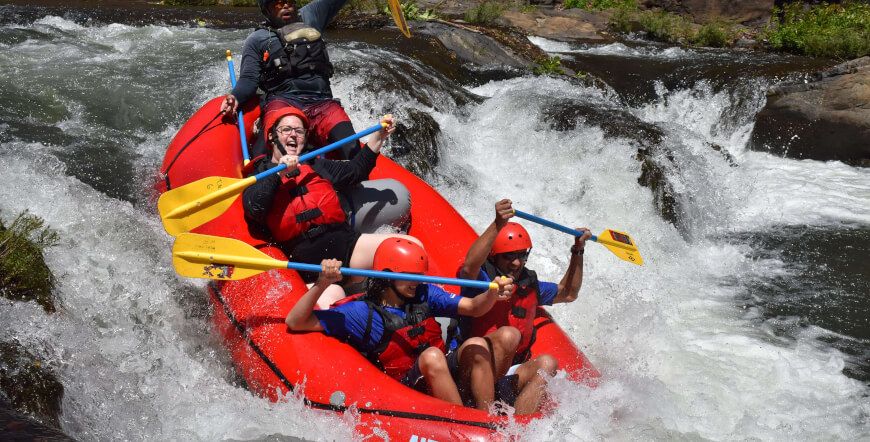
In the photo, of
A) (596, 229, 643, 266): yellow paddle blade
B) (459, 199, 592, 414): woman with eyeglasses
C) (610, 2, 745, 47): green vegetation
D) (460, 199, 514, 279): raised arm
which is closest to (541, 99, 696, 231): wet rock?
(596, 229, 643, 266): yellow paddle blade

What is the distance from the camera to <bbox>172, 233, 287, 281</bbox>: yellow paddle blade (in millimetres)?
3114

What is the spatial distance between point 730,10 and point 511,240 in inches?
482

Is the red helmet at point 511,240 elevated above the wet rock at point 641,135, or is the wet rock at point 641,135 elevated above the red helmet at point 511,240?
the red helmet at point 511,240

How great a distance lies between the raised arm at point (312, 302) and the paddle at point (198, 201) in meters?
0.76

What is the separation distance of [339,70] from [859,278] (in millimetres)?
4507

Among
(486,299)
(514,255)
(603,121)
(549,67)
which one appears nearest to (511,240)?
(514,255)

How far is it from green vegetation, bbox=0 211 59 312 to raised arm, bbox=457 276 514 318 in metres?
1.78

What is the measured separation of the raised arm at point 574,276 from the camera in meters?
3.42

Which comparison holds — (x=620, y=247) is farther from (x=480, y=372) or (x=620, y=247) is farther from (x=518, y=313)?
(x=480, y=372)

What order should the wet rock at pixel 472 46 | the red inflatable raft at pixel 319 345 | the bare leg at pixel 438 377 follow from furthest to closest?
the wet rock at pixel 472 46 → the bare leg at pixel 438 377 → the red inflatable raft at pixel 319 345

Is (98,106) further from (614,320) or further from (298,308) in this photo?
(614,320)

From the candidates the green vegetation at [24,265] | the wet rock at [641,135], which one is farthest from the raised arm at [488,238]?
the wet rock at [641,135]

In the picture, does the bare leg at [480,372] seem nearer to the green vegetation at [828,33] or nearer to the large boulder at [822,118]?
the large boulder at [822,118]

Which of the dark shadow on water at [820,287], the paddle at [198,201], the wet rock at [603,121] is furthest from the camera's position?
the wet rock at [603,121]
